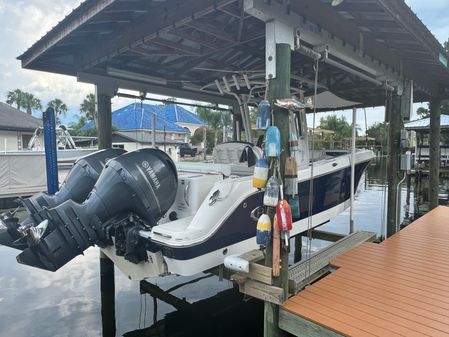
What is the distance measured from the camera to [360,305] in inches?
112

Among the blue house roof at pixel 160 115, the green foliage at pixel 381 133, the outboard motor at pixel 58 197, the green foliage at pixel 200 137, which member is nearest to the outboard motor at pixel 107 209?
the outboard motor at pixel 58 197

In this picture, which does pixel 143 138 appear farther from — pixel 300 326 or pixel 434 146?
pixel 300 326

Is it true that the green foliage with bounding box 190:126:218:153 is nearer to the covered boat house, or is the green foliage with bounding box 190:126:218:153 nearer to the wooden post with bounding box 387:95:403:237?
the covered boat house

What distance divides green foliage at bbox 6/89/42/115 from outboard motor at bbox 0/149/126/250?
55.4m

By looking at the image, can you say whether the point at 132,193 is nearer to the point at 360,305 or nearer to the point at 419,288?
the point at 360,305

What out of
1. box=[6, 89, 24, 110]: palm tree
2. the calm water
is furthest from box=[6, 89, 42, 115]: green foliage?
the calm water

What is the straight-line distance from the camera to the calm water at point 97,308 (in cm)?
440

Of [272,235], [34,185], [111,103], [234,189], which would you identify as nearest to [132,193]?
[234,189]

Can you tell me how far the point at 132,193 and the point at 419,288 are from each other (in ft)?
9.42

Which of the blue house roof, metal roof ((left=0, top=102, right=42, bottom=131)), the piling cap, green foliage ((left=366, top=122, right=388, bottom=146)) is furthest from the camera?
metal roof ((left=0, top=102, right=42, bottom=131))

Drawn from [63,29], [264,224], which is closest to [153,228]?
[264,224]

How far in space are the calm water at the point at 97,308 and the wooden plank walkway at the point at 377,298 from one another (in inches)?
66.0

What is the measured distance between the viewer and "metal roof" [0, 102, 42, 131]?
2020 centimetres

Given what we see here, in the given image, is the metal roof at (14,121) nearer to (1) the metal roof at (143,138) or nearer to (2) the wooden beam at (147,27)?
(1) the metal roof at (143,138)
